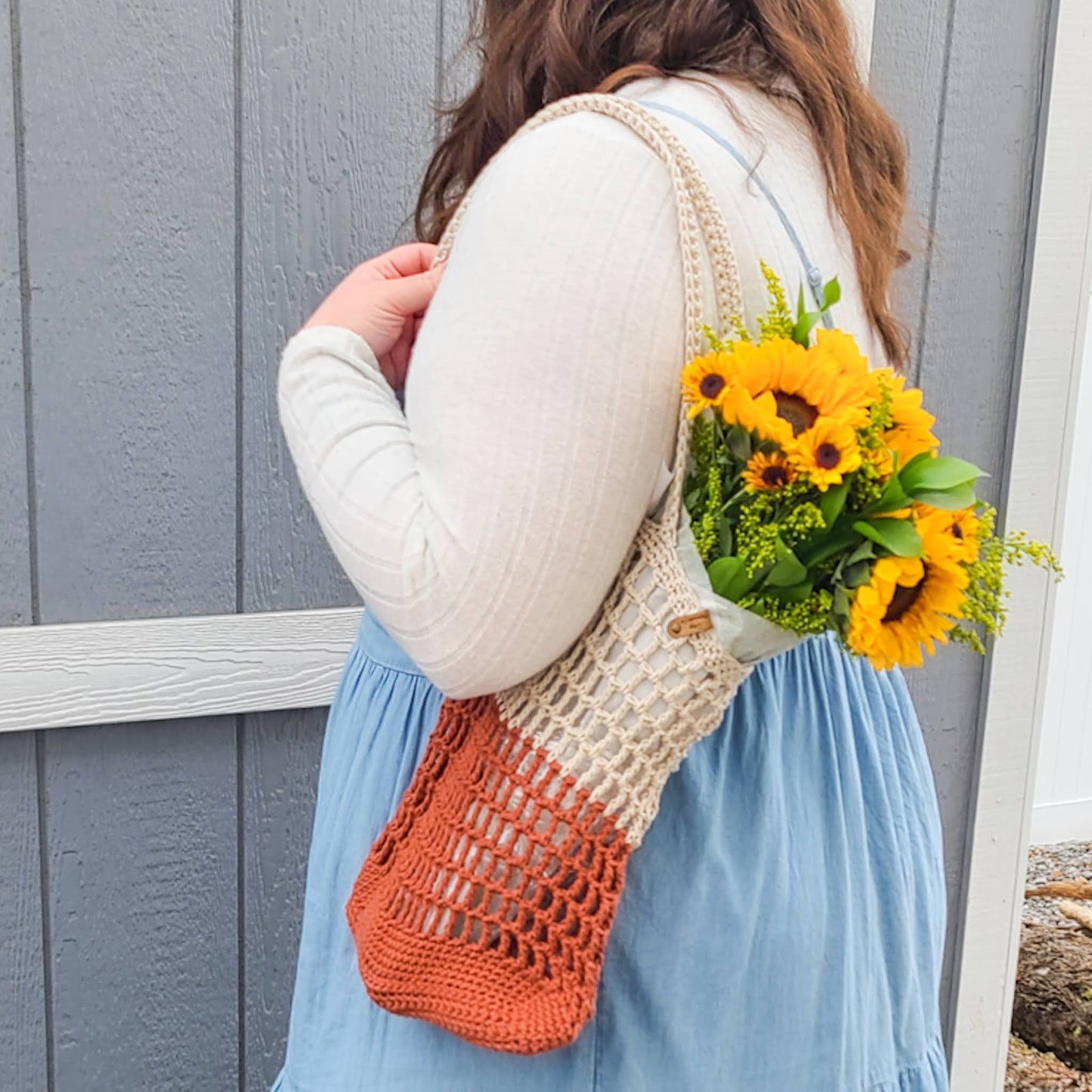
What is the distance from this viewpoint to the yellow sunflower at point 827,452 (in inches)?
24.0

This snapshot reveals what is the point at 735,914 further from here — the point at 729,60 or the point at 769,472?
the point at 729,60

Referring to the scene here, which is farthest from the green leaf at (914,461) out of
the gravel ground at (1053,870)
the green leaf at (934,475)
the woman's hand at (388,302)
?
the gravel ground at (1053,870)

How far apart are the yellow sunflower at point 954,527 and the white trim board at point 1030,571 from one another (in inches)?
43.7

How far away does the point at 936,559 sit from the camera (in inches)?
24.7

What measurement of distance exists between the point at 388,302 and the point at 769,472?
29 cm

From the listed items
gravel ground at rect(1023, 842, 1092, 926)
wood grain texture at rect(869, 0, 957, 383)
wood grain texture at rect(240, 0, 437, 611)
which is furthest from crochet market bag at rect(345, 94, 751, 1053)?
gravel ground at rect(1023, 842, 1092, 926)

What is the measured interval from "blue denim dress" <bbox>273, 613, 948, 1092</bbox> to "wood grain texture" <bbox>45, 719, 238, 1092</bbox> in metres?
0.50

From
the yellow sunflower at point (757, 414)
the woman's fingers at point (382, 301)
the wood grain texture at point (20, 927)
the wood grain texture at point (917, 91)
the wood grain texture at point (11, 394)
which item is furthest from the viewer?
the wood grain texture at point (917, 91)

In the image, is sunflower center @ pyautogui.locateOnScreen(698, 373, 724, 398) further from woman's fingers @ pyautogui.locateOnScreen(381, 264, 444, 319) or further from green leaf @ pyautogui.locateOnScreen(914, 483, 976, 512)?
woman's fingers @ pyautogui.locateOnScreen(381, 264, 444, 319)

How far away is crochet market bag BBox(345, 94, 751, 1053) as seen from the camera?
0.67m

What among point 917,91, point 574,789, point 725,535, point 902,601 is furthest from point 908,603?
point 917,91

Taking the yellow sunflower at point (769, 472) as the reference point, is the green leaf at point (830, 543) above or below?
below

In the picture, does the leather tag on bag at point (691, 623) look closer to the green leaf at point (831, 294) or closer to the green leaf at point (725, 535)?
the green leaf at point (725, 535)

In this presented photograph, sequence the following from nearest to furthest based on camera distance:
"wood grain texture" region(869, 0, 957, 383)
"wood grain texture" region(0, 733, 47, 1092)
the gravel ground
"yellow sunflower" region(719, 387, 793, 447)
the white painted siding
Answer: "yellow sunflower" region(719, 387, 793, 447)
"wood grain texture" region(0, 733, 47, 1092)
"wood grain texture" region(869, 0, 957, 383)
the gravel ground
the white painted siding
